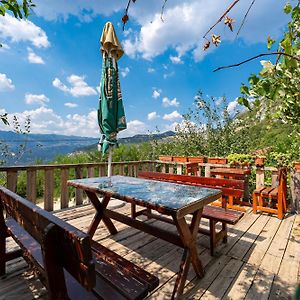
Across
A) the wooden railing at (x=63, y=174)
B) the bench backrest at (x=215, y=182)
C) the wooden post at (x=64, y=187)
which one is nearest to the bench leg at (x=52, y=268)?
the bench backrest at (x=215, y=182)

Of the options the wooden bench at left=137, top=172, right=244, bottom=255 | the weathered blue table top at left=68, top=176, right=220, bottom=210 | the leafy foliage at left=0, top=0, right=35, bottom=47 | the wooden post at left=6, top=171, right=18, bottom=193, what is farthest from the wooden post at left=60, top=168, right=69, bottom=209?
the leafy foliage at left=0, top=0, right=35, bottom=47

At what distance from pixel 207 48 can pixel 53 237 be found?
135 centimetres

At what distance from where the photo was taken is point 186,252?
7.02 feet

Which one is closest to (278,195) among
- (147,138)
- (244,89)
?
(244,89)

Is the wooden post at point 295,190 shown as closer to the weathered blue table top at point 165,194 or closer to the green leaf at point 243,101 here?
the weathered blue table top at point 165,194

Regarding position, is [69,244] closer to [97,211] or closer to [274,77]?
[274,77]

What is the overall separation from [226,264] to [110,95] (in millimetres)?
2505

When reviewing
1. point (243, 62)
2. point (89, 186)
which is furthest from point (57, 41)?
point (243, 62)

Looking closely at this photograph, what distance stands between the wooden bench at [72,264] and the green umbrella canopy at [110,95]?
4.94 ft

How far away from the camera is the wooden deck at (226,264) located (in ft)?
6.81

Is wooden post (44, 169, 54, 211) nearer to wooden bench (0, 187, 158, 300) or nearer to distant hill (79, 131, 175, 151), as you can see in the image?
wooden bench (0, 187, 158, 300)

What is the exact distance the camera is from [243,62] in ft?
3.05

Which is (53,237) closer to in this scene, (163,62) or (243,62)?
(243,62)

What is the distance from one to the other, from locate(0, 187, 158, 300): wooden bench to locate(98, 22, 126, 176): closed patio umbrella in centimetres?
150
